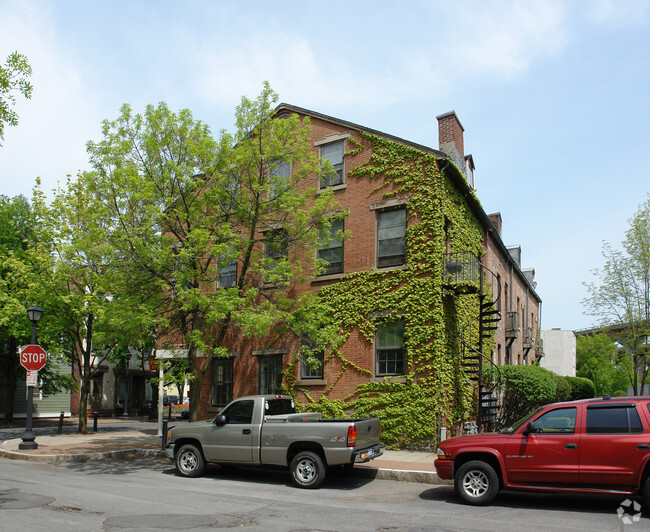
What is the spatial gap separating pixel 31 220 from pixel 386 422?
892 inches

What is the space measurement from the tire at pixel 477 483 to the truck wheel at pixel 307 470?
8.82ft

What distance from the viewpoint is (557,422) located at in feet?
28.6

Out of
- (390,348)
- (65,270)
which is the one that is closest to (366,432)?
(390,348)

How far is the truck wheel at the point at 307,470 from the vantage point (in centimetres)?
1054

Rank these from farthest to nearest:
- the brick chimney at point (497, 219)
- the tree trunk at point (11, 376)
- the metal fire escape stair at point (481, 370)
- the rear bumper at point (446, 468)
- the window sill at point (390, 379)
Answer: the tree trunk at point (11, 376) → the brick chimney at point (497, 219) → the metal fire escape stair at point (481, 370) → the window sill at point (390, 379) → the rear bumper at point (446, 468)

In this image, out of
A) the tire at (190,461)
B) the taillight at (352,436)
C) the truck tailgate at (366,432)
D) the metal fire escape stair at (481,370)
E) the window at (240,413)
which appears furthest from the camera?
the metal fire escape stair at (481,370)

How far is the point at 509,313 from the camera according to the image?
24812mm

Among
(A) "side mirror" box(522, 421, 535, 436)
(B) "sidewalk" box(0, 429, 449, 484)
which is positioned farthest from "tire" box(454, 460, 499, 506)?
(B) "sidewalk" box(0, 429, 449, 484)

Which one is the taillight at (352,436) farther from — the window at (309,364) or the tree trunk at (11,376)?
the tree trunk at (11,376)

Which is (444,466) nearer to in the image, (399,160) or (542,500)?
(542,500)

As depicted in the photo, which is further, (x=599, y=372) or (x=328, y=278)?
(x=599, y=372)

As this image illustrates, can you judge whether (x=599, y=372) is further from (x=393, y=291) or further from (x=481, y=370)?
(x=393, y=291)

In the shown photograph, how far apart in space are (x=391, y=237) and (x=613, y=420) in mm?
9848

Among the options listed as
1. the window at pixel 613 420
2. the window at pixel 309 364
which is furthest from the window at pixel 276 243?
the window at pixel 613 420
